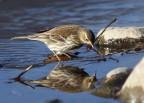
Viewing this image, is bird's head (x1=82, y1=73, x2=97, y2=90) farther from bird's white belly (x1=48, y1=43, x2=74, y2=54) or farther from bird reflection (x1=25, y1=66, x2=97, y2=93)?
bird's white belly (x1=48, y1=43, x2=74, y2=54)

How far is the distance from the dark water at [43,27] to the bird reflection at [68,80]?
0.14m

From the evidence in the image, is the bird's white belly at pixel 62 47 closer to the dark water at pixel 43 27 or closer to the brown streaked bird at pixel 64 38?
the brown streaked bird at pixel 64 38

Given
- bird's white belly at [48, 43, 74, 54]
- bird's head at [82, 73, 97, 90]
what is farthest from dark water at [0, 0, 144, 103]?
bird's white belly at [48, 43, 74, 54]

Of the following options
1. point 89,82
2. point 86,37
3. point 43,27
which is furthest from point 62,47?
point 43,27

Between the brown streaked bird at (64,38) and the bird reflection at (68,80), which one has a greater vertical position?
the brown streaked bird at (64,38)

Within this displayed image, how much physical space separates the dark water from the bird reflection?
136mm

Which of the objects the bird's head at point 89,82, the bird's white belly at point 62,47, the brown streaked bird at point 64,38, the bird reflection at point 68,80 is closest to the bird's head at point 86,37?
the brown streaked bird at point 64,38

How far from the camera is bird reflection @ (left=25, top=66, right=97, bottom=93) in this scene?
7.99 meters

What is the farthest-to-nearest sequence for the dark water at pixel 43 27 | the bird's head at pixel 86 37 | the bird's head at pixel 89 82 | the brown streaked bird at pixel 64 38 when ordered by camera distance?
the brown streaked bird at pixel 64 38 < the bird's head at pixel 86 37 < the bird's head at pixel 89 82 < the dark water at pixel 43 27

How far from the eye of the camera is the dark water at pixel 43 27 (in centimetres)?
776

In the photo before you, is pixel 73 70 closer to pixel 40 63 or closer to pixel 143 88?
pixel 40 63

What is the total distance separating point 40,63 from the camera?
9.41m

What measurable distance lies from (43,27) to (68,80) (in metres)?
4.56

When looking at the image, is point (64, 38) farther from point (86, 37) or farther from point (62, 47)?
point (86, 37)
